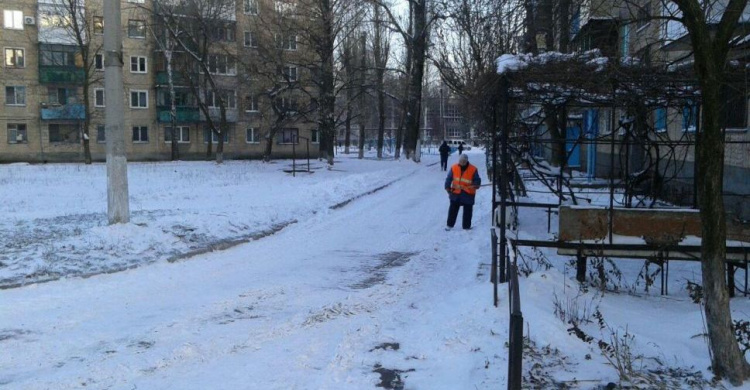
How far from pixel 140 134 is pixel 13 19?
1261 centimetres

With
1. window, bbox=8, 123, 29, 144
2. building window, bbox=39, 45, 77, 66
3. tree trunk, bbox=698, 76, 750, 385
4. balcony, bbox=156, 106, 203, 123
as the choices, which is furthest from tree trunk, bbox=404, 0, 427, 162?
tree trunk, bbox=698, 76, 750, 385

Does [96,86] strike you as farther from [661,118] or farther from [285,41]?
[661,118]

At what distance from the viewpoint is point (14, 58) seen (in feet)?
160

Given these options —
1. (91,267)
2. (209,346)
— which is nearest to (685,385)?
(209,346)

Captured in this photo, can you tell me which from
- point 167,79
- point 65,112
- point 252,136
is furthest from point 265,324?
point 252,136

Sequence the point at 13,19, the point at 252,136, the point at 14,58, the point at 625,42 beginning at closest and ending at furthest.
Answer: the point at 625,42
the point at 13,19
the point at 14,58
the point at 252,136

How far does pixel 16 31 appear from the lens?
48.3 metres

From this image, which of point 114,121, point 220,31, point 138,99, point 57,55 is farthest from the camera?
point 138,99

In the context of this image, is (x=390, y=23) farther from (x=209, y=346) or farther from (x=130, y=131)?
(x=209, y=346)

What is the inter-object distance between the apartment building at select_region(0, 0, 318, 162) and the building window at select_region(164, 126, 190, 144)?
8 centimetres

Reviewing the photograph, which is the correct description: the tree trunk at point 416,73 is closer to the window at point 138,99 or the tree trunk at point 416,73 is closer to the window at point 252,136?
the window at point 252,136

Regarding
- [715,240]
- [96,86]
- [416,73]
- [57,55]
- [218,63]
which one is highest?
[57,55]

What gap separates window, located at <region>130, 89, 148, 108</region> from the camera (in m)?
52.7

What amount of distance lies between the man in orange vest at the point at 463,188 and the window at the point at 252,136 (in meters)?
45.9
